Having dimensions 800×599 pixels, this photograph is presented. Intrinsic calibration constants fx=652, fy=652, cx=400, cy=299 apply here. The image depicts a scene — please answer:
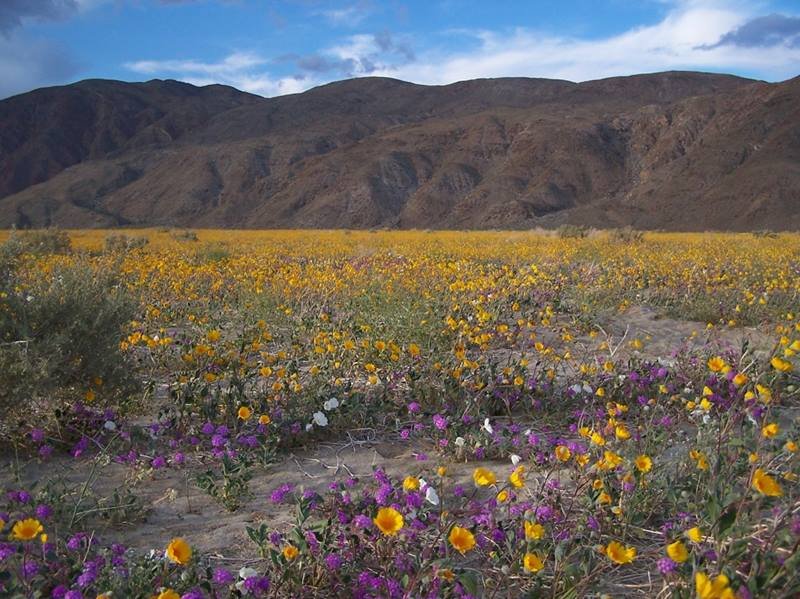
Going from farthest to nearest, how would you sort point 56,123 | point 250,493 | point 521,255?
point 56,123, point 521,255, point 250,493

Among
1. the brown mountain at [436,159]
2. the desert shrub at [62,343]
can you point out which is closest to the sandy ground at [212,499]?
the desert shrub at [62,343]

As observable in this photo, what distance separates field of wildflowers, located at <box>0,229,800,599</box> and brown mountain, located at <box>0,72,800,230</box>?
45.4 metres

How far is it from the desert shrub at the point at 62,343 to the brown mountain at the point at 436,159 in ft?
155

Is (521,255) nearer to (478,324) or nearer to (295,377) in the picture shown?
(478,324)

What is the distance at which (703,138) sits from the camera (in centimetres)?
5766

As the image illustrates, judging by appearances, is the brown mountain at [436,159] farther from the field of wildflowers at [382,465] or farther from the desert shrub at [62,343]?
the desert shrub at [62,343]

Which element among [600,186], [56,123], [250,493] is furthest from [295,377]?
[56,123]

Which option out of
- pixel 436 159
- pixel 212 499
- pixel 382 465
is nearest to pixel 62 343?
pixel 212 499

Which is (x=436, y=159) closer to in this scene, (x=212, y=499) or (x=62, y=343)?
(x=62, y=343)

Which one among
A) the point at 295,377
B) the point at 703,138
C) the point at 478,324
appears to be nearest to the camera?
the point at 295,377

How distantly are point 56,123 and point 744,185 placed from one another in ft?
336

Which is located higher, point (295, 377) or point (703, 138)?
point (703, 138)

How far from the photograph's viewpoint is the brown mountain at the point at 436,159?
170 feet

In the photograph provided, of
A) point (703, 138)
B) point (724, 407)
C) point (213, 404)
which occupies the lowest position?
point (724, 407)
